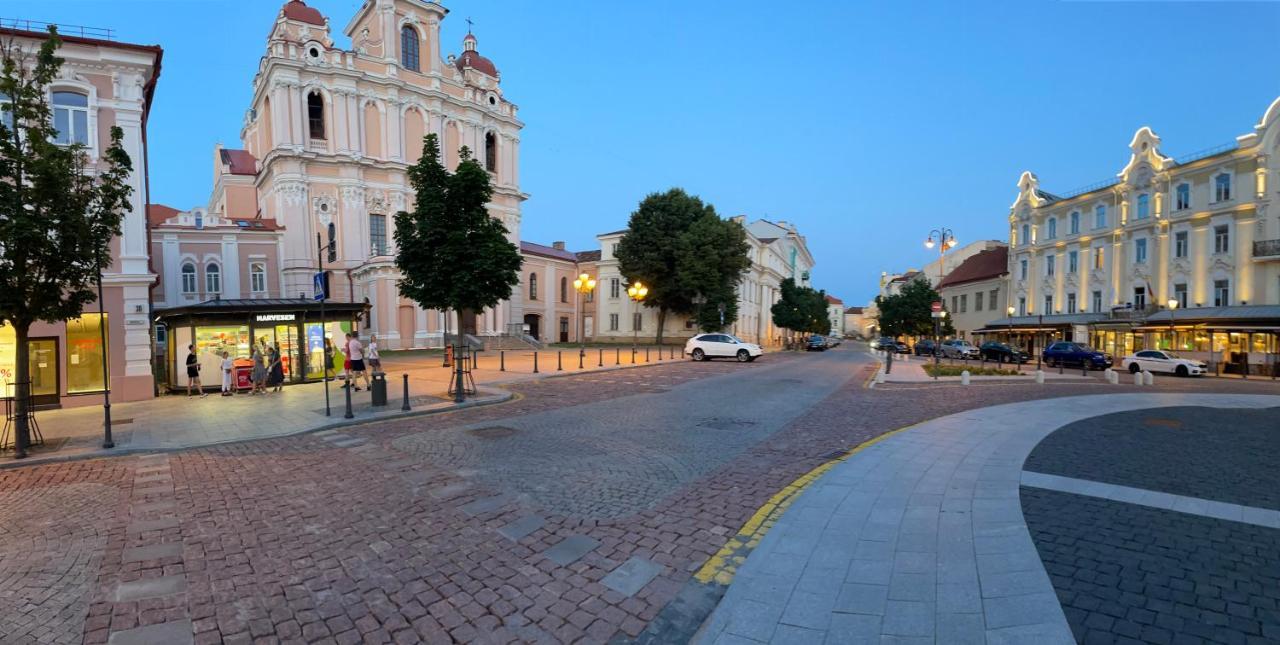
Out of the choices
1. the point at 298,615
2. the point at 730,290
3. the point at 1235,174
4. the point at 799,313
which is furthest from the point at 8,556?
the point at 799,313

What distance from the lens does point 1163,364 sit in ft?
90.6

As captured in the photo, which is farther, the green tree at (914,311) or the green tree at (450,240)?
the green tree at (914,311)

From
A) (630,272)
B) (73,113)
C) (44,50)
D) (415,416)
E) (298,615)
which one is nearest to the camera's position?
(298,615)

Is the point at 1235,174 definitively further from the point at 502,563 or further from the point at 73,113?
the point at 73,113

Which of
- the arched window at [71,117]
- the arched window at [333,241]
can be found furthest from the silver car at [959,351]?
the arched window at [333,241]

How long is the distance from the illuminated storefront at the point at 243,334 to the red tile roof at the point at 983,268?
55.9m

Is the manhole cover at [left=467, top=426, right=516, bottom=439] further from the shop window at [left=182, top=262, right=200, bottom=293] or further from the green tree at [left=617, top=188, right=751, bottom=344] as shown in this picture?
the shop window at [left=182, top=262, right=200, bottom=293]

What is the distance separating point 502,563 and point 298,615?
1540 mm

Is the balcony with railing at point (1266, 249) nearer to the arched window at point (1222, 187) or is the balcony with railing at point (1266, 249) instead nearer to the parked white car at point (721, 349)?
the arched window at point (1222, 187)

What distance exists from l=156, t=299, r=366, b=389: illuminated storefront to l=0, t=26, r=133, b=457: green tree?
6254mm

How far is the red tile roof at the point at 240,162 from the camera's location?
50406 millimetres

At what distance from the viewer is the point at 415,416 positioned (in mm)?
12477

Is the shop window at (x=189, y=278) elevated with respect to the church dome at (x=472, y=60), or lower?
lower

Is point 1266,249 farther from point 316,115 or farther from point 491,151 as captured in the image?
point 316,115
